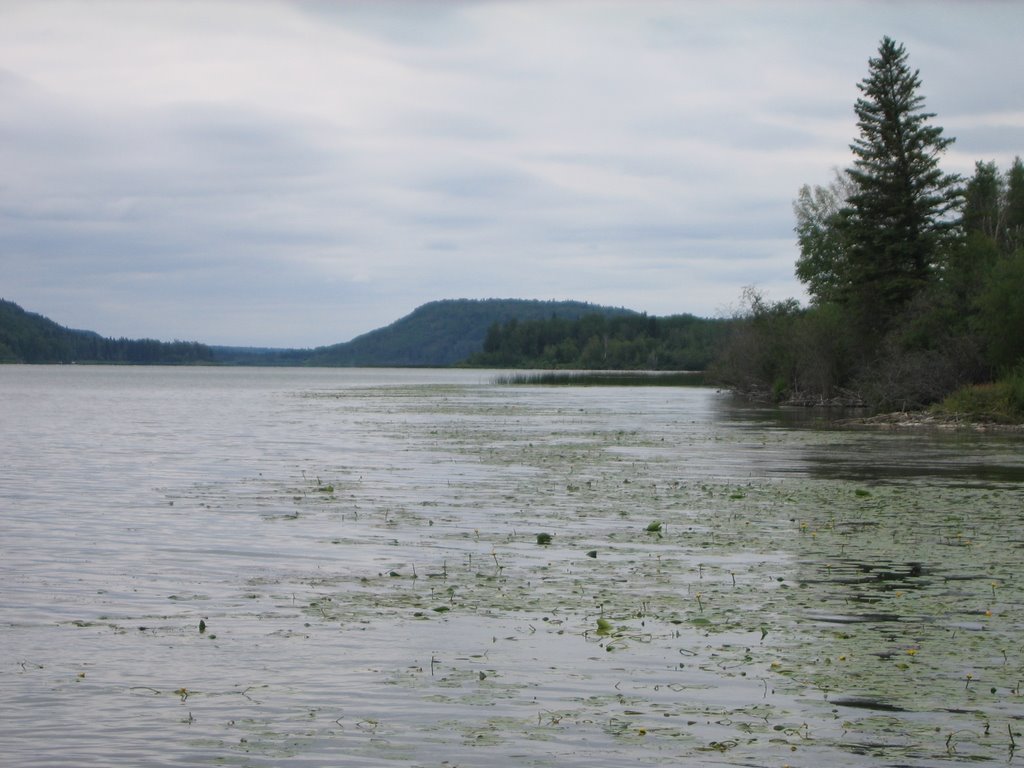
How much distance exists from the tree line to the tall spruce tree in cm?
6

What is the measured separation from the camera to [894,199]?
66.6m

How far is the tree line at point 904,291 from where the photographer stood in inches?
2293

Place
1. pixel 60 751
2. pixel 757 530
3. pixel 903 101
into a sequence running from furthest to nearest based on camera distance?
pixel 903 101
pixel 757 530
pixel 60 751

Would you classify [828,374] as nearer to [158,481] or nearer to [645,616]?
[158,481]

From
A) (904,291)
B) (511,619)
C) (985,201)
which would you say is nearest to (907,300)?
(904,291)

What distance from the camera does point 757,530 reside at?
64.3 feet

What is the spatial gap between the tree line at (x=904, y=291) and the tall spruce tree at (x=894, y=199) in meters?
0.06

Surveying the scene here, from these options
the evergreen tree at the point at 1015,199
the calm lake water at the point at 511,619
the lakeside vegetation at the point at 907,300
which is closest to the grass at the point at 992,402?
the lakeside vegetation at the point at 907,300

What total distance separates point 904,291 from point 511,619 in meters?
58.2

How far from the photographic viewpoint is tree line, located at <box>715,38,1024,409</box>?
58250 millimetres

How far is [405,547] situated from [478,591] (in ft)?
12.3

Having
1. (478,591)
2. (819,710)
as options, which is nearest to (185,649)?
(478,591)

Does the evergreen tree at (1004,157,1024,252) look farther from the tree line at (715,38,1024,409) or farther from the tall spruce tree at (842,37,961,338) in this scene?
the tall spruce tree at (842,37,961,338)

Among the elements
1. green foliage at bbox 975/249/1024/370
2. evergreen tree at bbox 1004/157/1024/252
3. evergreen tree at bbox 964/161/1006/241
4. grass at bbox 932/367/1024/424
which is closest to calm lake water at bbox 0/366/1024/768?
grass at bbox 932/367/1024/424
